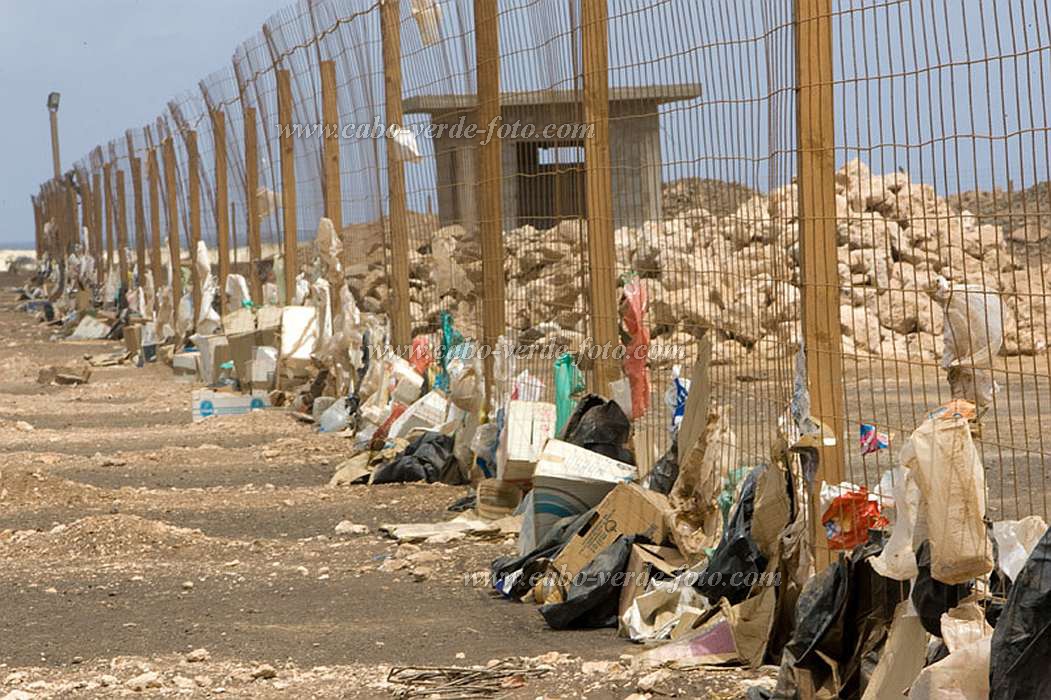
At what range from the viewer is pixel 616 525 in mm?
6402

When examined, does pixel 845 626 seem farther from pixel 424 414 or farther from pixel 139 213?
pixel 139 213

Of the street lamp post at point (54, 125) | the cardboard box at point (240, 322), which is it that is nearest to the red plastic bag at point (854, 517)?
the cardboard box at point (240, 322)

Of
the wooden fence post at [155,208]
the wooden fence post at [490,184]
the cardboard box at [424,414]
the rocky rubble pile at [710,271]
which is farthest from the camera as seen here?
the wooden fence post at [155,208]

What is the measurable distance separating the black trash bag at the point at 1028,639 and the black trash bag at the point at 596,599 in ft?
8.75

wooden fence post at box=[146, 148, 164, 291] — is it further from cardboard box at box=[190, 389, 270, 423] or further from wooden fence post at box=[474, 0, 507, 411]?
wooden fence post at box=[474, 0, 507, 411]

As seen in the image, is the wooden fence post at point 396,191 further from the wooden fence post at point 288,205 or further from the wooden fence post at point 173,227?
the wooden fence post at point 173,227

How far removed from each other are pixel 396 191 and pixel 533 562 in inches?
213

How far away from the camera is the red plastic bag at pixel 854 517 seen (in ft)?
16.1

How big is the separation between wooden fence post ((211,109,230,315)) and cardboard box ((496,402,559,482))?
36.5 feet

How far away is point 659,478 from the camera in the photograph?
6.64 m

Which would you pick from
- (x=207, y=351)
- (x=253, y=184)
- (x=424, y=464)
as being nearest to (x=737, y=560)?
(x=424, y=464)

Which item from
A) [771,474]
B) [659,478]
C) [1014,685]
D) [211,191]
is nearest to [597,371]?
[659,478]

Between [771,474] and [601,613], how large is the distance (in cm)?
119

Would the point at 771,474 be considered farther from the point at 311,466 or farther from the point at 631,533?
the point at 311,466
